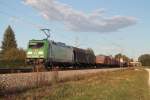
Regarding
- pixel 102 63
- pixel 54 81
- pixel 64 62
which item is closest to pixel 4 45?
pixel 102 63

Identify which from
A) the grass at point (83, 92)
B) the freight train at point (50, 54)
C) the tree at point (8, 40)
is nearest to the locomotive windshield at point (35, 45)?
the freight train at point (50, 54)

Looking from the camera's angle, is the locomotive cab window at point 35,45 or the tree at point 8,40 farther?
the tree at point 8,40

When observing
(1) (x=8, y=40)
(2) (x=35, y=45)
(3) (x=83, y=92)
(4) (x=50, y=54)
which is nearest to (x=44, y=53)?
(4) (x=50, y=54)

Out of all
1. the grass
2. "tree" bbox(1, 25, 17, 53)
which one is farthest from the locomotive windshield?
"tree" bbox(1, 25, 17, 53)

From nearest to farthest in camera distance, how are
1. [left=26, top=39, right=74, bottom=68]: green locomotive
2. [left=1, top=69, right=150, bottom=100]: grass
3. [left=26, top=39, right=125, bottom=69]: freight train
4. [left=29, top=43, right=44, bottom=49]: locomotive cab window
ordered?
[left=1, top=69, right=150, bottom=100]: grass
[left=26, top=39, right=74, bottom=68]: green locomotive
[left=26, top=39, right=125, bottom=69]: freight train
[left=29, top=43, right=44, bottom=49]: locomotive cab window

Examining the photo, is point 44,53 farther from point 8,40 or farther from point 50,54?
point 8,40

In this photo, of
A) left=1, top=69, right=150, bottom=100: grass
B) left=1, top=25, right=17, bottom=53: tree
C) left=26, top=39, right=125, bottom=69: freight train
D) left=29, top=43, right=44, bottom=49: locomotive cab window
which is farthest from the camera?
left=1, top=25, right=17, bottom=53: tree

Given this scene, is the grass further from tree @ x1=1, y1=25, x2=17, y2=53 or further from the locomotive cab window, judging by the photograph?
tree @ x1=1, y1=25, x2=17, y2=53

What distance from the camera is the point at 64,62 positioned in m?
50.8

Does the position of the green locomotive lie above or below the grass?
above

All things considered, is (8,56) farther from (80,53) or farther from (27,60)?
(27,60)

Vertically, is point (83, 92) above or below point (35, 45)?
below

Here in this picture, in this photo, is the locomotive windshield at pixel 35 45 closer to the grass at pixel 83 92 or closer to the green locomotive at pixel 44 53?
the green locomotive at pixel 44 53

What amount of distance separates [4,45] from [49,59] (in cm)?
8316
